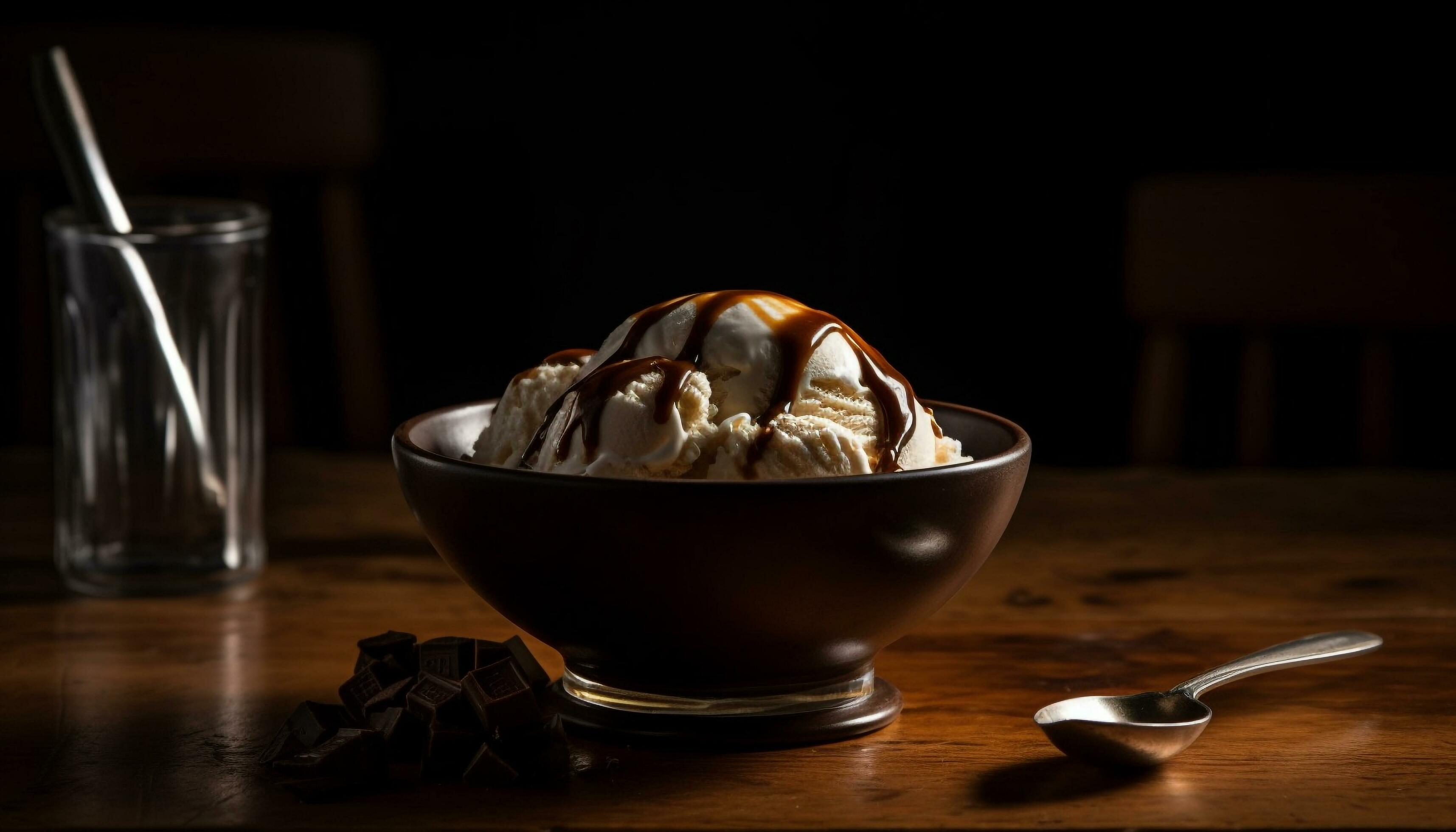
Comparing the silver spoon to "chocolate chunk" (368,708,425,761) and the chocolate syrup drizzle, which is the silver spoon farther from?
"chocolate chunk" (368,708,425,761)

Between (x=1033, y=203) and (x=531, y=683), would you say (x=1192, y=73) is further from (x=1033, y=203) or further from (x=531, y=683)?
(x=531, y=683)

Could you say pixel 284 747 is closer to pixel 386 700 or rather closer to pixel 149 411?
pixel 386 700

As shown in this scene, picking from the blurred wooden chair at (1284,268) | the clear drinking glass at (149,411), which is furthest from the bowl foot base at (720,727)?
the blurred wooden chair at (1284,268)

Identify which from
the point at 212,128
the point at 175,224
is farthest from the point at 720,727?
the point at 212,128

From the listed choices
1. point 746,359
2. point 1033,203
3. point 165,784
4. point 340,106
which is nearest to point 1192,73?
point 1033,203

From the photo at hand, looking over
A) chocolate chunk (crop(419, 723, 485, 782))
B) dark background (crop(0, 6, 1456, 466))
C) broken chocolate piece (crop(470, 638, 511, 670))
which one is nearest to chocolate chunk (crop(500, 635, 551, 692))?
broken chocolate piece (crop(470, 638, 511, 670))
